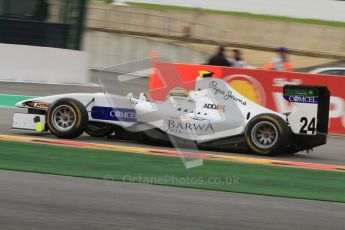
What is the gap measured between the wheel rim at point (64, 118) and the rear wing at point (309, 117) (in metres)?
3.05

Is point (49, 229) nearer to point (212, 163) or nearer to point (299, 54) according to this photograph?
point (212, 163)

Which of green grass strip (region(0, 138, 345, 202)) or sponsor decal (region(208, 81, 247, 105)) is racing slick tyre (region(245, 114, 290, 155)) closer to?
sponsor decal (region(208, 81, 247, 105))

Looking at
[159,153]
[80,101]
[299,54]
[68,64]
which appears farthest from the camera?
[299,54]

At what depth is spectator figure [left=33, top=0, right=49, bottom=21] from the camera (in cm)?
2072

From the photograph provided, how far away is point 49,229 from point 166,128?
493 cm

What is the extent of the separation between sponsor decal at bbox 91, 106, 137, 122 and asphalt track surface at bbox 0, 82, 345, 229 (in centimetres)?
292

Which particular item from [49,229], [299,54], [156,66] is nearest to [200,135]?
[49,229]

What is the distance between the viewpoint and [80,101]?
34.9ft

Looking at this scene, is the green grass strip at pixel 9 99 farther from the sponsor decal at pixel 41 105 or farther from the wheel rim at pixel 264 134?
the wheel rim at pixel 264 134

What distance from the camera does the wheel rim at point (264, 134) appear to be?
10.2 metres

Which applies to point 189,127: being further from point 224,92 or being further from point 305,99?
point 305,99

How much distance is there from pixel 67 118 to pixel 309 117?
3.40 meters

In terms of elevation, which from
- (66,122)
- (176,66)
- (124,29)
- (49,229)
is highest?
(124,29)

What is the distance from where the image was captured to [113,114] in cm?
1059
